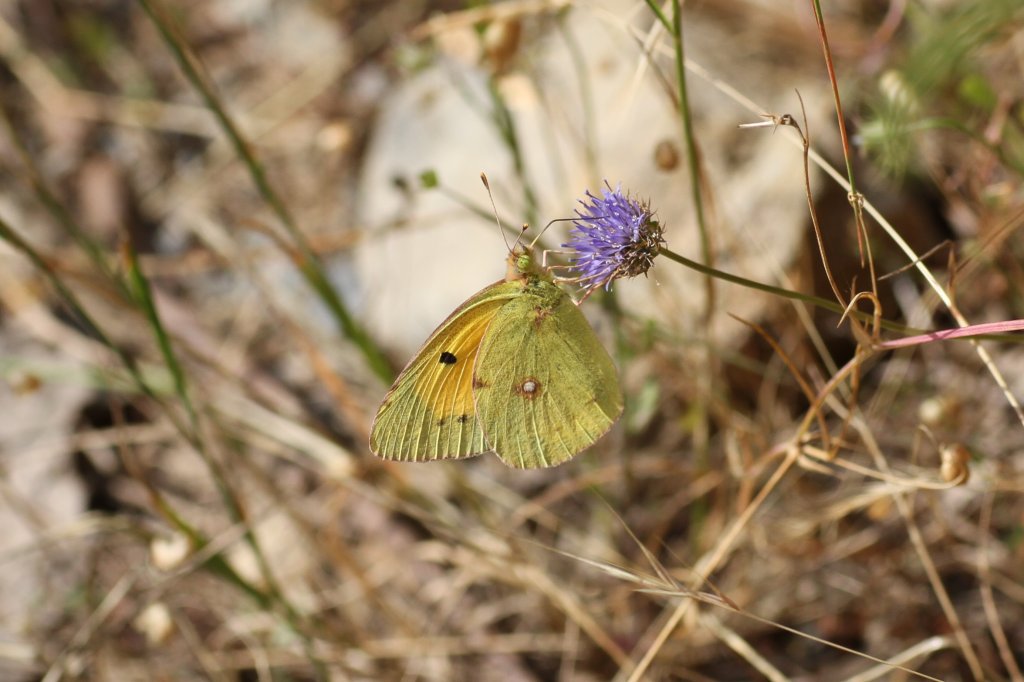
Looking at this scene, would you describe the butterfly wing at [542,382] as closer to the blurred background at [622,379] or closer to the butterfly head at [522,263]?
the butterfly head at [522,263]

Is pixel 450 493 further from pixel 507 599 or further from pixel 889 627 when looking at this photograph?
pixel 889 627

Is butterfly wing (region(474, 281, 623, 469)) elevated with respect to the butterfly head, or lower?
lower

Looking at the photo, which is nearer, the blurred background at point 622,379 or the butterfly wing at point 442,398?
the butterfly wing at point 442,398

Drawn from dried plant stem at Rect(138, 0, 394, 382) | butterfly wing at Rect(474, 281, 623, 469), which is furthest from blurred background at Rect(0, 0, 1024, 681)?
butterfly wing at Rect(474, 281, 623, 469)

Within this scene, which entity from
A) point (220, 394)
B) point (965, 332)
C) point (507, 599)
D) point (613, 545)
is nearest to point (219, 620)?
point (220, 394)

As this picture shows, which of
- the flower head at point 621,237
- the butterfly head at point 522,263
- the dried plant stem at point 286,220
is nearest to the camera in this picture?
the flower head at point 621,237

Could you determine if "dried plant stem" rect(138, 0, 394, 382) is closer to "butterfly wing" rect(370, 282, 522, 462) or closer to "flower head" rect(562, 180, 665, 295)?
"butterfly wing" rect(370, 282, 522, 462)

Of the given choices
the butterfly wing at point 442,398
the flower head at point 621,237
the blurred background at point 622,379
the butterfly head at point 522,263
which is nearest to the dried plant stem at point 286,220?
the blurred background at point 622,379
